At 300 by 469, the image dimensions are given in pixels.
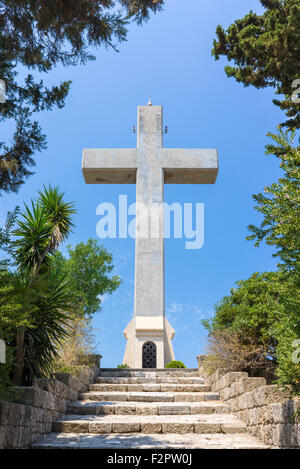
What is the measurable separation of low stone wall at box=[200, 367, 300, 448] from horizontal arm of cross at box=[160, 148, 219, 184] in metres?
8.83

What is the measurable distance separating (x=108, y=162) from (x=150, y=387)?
8.58 metres

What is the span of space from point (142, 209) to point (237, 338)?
24.7ft

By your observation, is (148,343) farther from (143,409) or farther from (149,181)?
(143,409)

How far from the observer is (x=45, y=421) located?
5812 millimetres

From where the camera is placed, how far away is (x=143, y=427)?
611 cm

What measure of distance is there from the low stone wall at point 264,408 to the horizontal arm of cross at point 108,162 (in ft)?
29.8

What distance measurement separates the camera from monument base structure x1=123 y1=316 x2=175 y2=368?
12.8 meters

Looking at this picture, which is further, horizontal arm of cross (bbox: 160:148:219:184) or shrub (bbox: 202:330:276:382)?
horizontal arm of cross (bbox: 160:148:219:184)

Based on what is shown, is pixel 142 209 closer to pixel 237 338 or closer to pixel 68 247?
pixel 68 247

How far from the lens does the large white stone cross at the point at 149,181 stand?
13.0 m

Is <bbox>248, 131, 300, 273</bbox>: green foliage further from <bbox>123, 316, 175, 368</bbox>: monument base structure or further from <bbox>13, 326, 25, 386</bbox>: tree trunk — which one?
<bbox>123, 316, 175, 368</bbox>: monument base structure

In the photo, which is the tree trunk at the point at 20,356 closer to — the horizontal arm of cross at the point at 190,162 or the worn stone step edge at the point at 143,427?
the worn stone step edge at the point at 143,427

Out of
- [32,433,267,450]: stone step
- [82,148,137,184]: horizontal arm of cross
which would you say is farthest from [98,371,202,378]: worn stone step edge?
[82,148,137,184]: horizontal arm of cross
